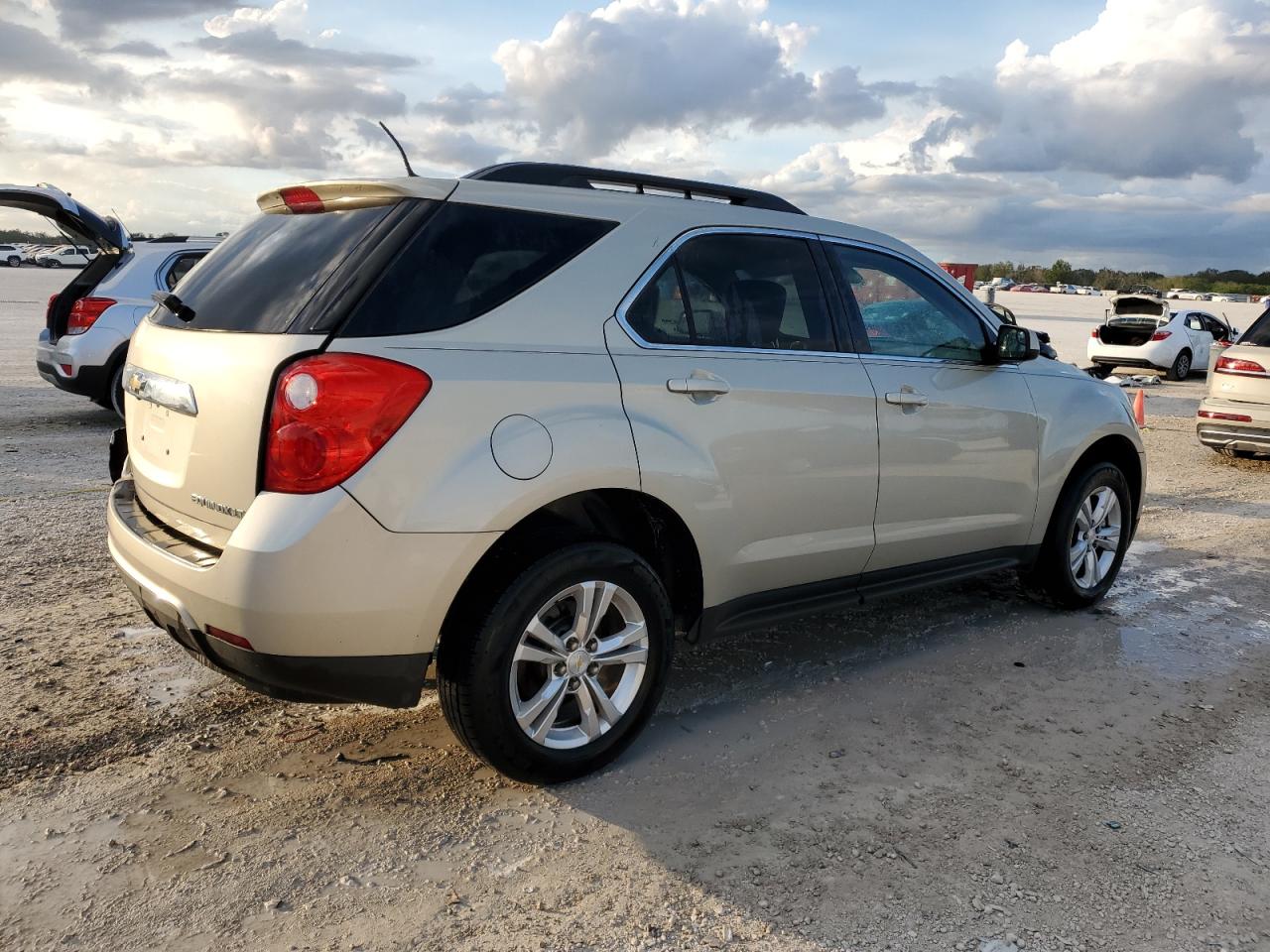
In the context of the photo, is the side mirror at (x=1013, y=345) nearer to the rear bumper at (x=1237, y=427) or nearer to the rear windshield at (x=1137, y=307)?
the rear bumper at (x=1237, y=427)

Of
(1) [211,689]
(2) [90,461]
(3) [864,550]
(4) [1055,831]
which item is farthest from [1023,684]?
(2) [90,461]

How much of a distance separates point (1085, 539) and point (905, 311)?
1.74m

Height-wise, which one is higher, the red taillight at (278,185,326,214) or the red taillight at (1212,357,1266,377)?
the red taillight at (278,185,326,214)

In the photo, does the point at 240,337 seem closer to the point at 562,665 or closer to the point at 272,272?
the point at 272,272

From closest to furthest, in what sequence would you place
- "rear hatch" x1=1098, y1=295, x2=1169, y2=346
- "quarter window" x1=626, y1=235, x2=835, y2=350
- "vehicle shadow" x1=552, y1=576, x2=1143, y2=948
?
"vehicle shadow" x1=552, y1=576, x2=1143, y2=948 → "quarter window" x1=626, y1=235, x2=835, y2=350 → "rear hatch" x1=1098, y1=295, x2=1169, y2=346

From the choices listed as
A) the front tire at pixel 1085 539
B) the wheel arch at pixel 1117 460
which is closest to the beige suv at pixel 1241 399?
the wheel arch at pixel 1117 460

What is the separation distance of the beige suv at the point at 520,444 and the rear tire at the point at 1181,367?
1794 centimetres

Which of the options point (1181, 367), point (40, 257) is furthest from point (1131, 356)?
point (40, 257)

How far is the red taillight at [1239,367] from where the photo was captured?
970 centimetres

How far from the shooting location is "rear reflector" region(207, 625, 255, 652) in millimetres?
2930

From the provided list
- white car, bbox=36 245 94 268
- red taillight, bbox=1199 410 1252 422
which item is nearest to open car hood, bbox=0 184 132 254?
red taillight, bbox=1199 410 1252 422

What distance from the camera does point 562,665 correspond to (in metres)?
3.33

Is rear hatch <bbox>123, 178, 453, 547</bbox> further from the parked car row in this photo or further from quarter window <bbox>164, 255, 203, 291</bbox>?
the parked car row

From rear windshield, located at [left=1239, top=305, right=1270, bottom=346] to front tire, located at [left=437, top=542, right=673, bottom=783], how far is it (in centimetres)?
880
